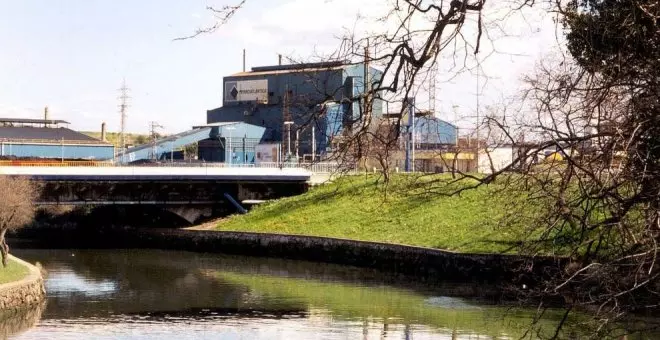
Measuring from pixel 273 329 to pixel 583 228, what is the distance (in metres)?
17.5

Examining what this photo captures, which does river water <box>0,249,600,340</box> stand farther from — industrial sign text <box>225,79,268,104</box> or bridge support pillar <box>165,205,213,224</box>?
industrial sign text <box>225,79,268,104</box>

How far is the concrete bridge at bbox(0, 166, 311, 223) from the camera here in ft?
143

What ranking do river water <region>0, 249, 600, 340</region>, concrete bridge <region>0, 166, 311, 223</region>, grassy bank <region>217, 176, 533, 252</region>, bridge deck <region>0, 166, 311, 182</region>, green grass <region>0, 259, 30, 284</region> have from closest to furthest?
river water <region>0, 249, 600, 340</region> → green grass <region>0, 259, 30, 284</region> → grassy bank <region>217, 176, 533, 252</region> → bridge deck <region>0, 166, 311, 182</region> → concrete bridge <region>0, 166, 311, 223</region>

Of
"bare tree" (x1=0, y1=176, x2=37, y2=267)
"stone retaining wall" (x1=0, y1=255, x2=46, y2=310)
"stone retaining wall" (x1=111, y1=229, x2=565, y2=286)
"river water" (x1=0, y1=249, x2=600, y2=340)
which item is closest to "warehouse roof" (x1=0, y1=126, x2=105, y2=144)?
"stone retaining wall" (x1=111, y1=229, x2=565, y2=286)

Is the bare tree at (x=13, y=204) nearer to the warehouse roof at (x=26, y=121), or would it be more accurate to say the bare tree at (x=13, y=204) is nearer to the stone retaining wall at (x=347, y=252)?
the stone retaining wall at (x=347, y=252)

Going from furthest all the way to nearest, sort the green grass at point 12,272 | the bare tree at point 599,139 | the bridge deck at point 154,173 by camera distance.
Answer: the bridge deck at point 154,173, the green grass at point 12,272, the bare tree at point 599,139

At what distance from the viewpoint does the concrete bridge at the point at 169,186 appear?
1719 inches

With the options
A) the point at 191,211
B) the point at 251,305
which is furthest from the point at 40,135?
the point at 251,305

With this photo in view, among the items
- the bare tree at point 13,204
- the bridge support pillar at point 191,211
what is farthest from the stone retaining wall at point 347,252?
the bare tree at point 13,204

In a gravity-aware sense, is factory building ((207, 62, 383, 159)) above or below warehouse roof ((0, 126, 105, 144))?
below

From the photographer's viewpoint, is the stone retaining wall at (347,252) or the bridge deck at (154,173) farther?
the bridge deck at (154,173)

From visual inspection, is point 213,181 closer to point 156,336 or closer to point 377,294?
point 377,294

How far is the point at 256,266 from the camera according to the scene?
37781 mm

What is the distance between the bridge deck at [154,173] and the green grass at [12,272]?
41.3 ft
